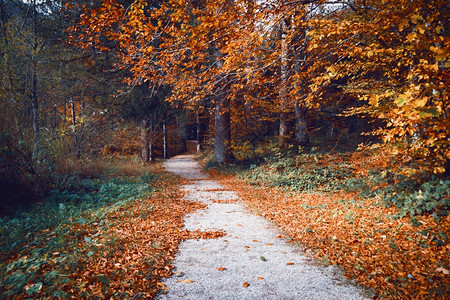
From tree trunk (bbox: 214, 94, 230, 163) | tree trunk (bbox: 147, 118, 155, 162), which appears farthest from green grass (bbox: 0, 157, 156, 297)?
tree trunk (bbox: 147, 118, 155, 162)

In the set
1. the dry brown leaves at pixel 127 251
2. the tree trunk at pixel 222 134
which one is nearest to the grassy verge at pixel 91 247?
the dry brown leaves at pixel 127 251

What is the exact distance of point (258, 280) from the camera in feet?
10.4

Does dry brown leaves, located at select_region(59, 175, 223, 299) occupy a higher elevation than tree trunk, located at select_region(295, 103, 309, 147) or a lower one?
lower

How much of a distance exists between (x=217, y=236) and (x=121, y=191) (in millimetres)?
4543

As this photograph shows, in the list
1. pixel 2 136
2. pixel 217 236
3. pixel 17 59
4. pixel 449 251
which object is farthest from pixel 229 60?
pixel 17 59

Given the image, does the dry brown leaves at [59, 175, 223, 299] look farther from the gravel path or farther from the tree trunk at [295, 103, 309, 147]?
the tree trunk at [295, 103, 309, 147]

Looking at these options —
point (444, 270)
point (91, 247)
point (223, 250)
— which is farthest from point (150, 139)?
point (444, 270)

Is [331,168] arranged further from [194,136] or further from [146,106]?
[194,136]

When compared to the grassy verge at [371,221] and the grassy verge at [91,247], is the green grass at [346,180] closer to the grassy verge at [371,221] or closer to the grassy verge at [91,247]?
the grassy verge at [371,221]

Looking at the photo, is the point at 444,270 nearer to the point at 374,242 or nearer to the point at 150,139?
the point at 374,242

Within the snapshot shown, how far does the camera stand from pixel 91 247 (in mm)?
3807

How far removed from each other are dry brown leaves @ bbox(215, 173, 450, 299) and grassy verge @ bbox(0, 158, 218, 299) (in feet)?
6.71

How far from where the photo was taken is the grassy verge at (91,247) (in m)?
2.78

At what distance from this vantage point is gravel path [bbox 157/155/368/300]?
2888mm
